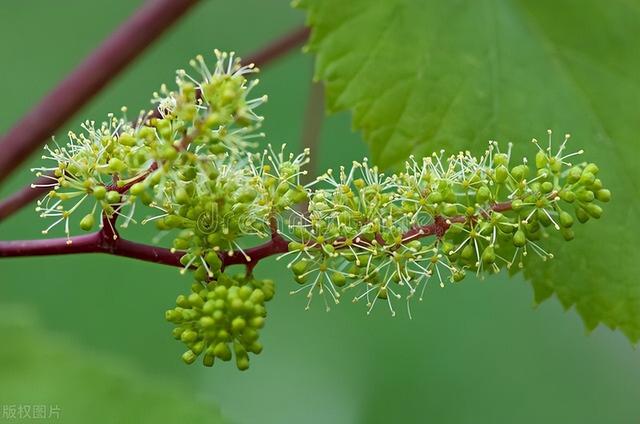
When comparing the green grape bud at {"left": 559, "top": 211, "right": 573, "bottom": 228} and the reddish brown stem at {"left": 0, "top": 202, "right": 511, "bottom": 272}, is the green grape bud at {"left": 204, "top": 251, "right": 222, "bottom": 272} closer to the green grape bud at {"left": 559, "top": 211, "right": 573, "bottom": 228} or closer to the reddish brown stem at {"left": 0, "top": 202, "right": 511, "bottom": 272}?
the reddish brown stem at {"left": 0, "top": 202, "right": 511, "bottom": 272}

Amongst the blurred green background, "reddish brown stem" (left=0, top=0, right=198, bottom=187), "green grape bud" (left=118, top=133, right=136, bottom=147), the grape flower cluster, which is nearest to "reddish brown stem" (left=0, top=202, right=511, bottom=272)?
→ the grape flower cluster

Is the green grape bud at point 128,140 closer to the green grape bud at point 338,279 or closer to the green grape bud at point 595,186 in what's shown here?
the green grape bud at point 338,279

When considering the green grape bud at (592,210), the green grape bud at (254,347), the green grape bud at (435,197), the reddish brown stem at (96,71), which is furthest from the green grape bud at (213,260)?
the reddish brown stem at (96,71)

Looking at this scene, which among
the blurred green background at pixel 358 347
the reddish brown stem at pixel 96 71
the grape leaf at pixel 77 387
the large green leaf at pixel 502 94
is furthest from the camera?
the blurred green background at pixel 358 347

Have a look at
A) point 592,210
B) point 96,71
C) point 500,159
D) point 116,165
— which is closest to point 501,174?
point 500,159

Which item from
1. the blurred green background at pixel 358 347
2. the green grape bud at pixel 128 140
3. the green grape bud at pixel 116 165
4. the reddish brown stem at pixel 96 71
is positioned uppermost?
the reddish brown stem at pixel 96 71

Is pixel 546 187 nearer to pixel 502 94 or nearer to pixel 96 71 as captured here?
pixel 502 94

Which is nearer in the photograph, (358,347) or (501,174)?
(501,174)
